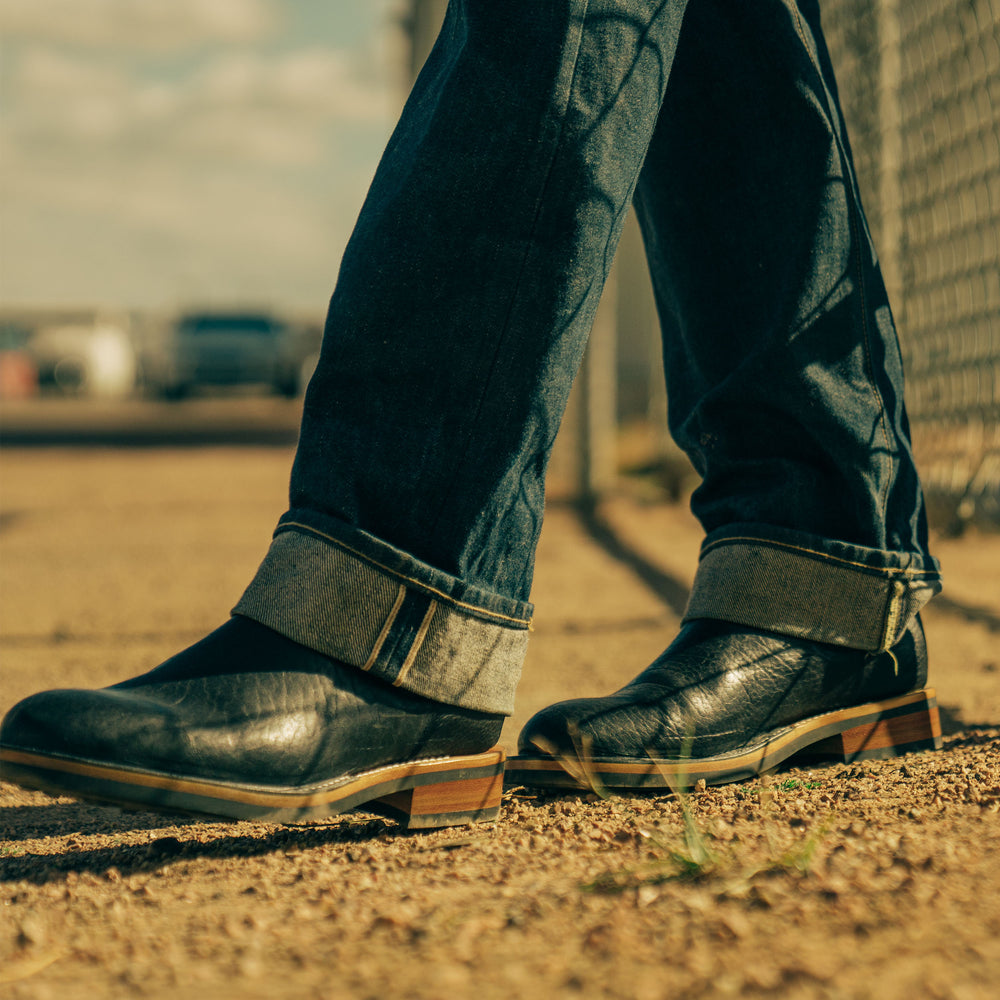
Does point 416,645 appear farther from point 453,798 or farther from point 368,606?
point 453,798

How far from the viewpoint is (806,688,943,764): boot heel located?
1.38m

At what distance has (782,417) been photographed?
1.33m

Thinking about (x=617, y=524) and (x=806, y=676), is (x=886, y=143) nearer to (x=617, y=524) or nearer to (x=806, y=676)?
(x=617, y=524)

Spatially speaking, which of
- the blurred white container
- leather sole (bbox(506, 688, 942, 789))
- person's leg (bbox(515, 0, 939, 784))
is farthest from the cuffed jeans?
the blurred white container

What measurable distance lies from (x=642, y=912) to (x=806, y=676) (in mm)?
543

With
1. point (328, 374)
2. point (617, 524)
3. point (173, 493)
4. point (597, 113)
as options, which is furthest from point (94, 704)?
point (173, 493)

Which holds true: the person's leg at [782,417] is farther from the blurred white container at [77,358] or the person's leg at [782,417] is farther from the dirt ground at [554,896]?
the blurred white container at [77,358]

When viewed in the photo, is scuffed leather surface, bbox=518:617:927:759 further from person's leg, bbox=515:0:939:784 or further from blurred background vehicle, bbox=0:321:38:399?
blurred background vehicle, bbox=0:321:38:399

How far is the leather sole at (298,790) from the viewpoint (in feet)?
3.15

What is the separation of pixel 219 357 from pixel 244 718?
16025mm

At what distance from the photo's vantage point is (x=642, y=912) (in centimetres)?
84

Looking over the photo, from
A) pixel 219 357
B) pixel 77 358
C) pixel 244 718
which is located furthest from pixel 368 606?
pixel 77 358

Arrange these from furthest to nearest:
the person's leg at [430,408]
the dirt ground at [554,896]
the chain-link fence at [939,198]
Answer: the chain-link fence at [939,198], the person's leg at [430,408], the dirt ground at [554,896]

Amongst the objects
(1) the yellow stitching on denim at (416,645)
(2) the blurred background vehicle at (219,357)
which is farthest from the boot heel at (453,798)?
(2) the blurred background vehicle at (219,357)
